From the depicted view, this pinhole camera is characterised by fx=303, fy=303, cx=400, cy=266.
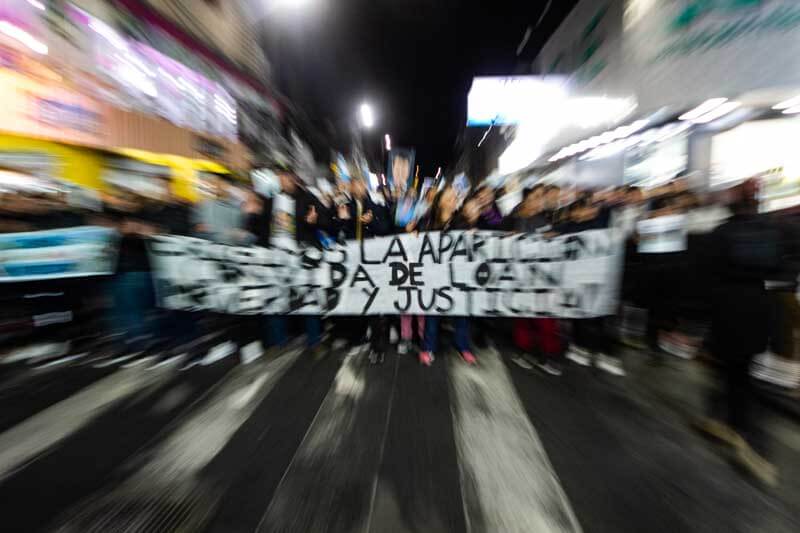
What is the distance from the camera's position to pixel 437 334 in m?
3.36

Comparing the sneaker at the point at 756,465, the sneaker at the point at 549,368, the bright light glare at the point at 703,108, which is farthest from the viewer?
the bright light glare at the point at 703,108

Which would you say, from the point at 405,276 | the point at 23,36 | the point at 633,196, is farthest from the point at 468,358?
the point at 23,36

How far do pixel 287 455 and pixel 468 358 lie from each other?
1.96m

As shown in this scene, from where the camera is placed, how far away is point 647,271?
11.5ft

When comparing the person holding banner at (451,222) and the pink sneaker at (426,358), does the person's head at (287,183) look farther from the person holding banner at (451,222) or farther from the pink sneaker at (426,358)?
the pink sneaker at (426,358)

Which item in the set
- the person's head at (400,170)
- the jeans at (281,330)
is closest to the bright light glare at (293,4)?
the person's head at (400,170)

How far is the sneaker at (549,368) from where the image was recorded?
292 centimetres

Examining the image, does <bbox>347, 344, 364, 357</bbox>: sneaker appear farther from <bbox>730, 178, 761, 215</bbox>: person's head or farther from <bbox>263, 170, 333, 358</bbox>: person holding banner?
<bbox>730, 178, 761, 215</bbox>: person's head

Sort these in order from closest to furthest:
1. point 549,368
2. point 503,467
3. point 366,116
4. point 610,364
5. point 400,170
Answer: point 503,467 → point 549,368 → point 610,364 → point 400,170 → point 366,116

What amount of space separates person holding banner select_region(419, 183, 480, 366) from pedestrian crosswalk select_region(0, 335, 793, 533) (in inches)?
17.6

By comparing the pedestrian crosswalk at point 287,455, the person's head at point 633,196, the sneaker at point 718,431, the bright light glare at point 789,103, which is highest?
the bright light glare at point 789,103

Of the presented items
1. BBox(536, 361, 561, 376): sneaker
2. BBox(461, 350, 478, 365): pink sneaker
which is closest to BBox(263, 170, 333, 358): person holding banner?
BBox(461, 350, 478, 365): pink sneaker

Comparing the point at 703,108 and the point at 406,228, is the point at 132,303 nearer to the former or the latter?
the point at 406,228

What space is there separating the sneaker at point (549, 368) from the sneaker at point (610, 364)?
46cm
